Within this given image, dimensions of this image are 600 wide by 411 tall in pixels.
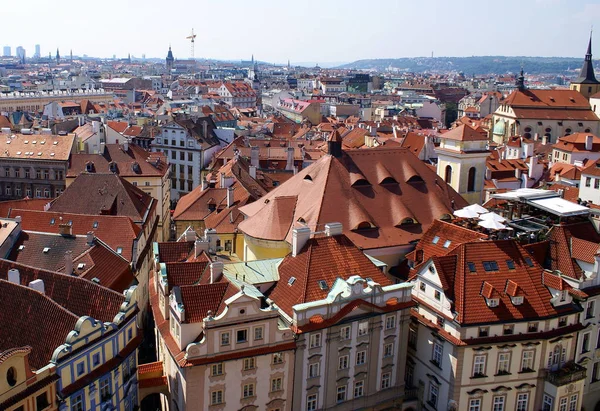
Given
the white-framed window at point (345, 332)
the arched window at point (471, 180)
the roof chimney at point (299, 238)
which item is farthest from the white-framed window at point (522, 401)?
the arched window at point (471, 180)

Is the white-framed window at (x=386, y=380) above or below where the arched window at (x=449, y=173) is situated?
below

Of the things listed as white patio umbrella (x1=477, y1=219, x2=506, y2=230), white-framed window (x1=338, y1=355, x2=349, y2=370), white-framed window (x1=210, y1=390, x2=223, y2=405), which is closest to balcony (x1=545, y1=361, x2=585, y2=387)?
white patio umbrella (x1=477, y1=219, x2=506, y2=230)

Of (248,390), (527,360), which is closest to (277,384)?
(248,390)

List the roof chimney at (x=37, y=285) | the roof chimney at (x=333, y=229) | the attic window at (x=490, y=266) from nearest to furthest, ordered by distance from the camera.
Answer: the roof chimney at (x=37, y=285) → the attic window at (x=490, y=266) → the roof chimney at (x=333, y=229)

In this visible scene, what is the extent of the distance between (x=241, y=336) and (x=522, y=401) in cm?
2096

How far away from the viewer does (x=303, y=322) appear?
40562mm

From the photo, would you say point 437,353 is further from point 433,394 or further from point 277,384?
point 277,384

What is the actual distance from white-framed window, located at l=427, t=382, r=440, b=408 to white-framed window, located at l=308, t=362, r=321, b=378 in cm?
909

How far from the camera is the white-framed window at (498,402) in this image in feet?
147

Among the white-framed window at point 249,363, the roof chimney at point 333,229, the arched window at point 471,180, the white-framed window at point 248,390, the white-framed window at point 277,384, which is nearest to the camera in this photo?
the white-framed window at point 249,363

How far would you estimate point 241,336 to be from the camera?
3888 centimetres

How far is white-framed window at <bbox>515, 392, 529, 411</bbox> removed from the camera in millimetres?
45406

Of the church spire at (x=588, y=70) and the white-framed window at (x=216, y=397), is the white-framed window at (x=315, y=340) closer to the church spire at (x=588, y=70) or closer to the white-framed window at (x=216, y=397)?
the white-framed window at (x=216, y=397)

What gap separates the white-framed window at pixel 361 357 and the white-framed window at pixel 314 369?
289 cm
